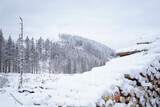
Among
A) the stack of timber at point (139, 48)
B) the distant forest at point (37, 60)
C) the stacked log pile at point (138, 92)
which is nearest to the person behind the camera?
the stacked log pile at point (138, 92)

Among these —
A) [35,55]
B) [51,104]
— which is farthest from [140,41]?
[35,55]

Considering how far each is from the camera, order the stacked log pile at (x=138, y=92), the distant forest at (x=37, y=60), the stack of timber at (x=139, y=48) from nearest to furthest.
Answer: the stacked log pile at (x=138, y=92), the stack of timber at (x=139, y=48), the distant forest at (x=37, y=60)

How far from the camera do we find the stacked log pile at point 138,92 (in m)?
3.27

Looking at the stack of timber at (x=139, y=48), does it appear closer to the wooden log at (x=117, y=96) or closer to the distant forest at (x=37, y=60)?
the wooden log at (x=117, y=96)

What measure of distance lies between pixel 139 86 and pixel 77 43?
478 ft

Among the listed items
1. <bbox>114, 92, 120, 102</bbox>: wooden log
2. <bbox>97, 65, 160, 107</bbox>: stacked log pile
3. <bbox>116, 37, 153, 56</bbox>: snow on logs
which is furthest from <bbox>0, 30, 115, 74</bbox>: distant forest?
<bbox>114, 92, 120, 102</bbox>: wooden log

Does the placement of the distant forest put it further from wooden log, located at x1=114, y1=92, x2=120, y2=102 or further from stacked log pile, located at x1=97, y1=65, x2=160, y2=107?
wooden log, located at x1=114, y1=92, x2=120, y2=102

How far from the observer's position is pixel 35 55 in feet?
166

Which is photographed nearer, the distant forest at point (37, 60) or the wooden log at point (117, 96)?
the wooden log at point (117, 96)

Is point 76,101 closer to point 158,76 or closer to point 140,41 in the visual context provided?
point 158,76

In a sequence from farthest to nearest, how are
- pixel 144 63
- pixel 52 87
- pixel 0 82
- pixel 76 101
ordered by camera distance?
pixel 0 82 < pixel 144 63 < pixel 52 87 < pixel 76 101

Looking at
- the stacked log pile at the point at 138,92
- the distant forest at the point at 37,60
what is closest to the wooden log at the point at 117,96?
the stacked log pile at the point at 138,92

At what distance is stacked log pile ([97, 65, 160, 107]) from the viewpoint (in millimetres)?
3272

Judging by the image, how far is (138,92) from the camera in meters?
4.04
